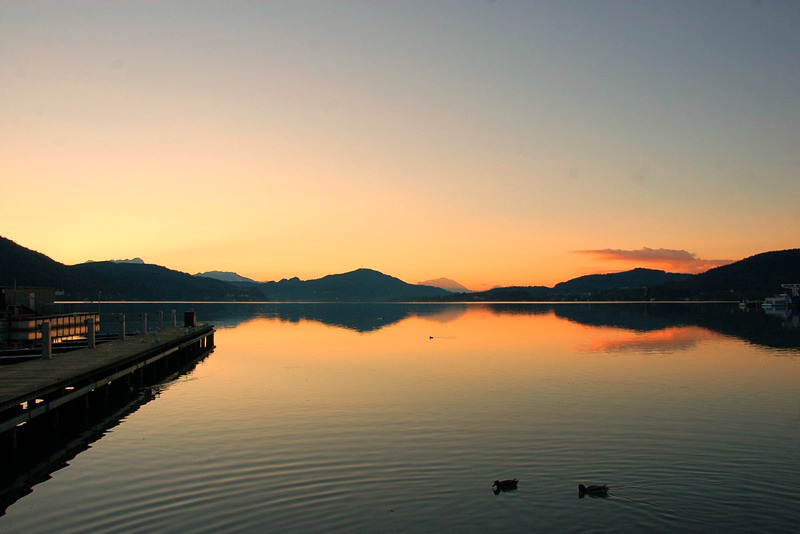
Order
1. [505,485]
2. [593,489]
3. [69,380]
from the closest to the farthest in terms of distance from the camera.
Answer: [593,489], [505,485], [69,380]

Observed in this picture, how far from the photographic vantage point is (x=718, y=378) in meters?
37.6

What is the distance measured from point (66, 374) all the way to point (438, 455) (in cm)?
1501

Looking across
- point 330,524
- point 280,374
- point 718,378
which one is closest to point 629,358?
point 718,378

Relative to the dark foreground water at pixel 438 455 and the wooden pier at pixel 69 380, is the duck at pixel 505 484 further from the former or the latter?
the wooden pier at pixel 69 380

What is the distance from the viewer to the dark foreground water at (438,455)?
14.3 metres

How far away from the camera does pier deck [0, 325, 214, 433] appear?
20031 mm

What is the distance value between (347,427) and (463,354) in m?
30.9

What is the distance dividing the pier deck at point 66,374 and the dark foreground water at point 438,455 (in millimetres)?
2052

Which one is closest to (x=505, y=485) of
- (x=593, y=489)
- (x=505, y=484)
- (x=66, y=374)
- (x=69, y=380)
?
(x=505, y=484)

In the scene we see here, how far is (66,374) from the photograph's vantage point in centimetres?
2456

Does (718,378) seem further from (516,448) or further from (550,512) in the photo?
(550,512)

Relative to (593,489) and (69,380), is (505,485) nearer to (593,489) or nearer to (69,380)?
(593,489)

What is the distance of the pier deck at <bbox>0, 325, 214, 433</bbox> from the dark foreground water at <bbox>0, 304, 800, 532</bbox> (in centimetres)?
205

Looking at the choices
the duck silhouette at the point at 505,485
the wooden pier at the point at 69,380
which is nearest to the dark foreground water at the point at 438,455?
the duck silhouette at the point at 505,485
